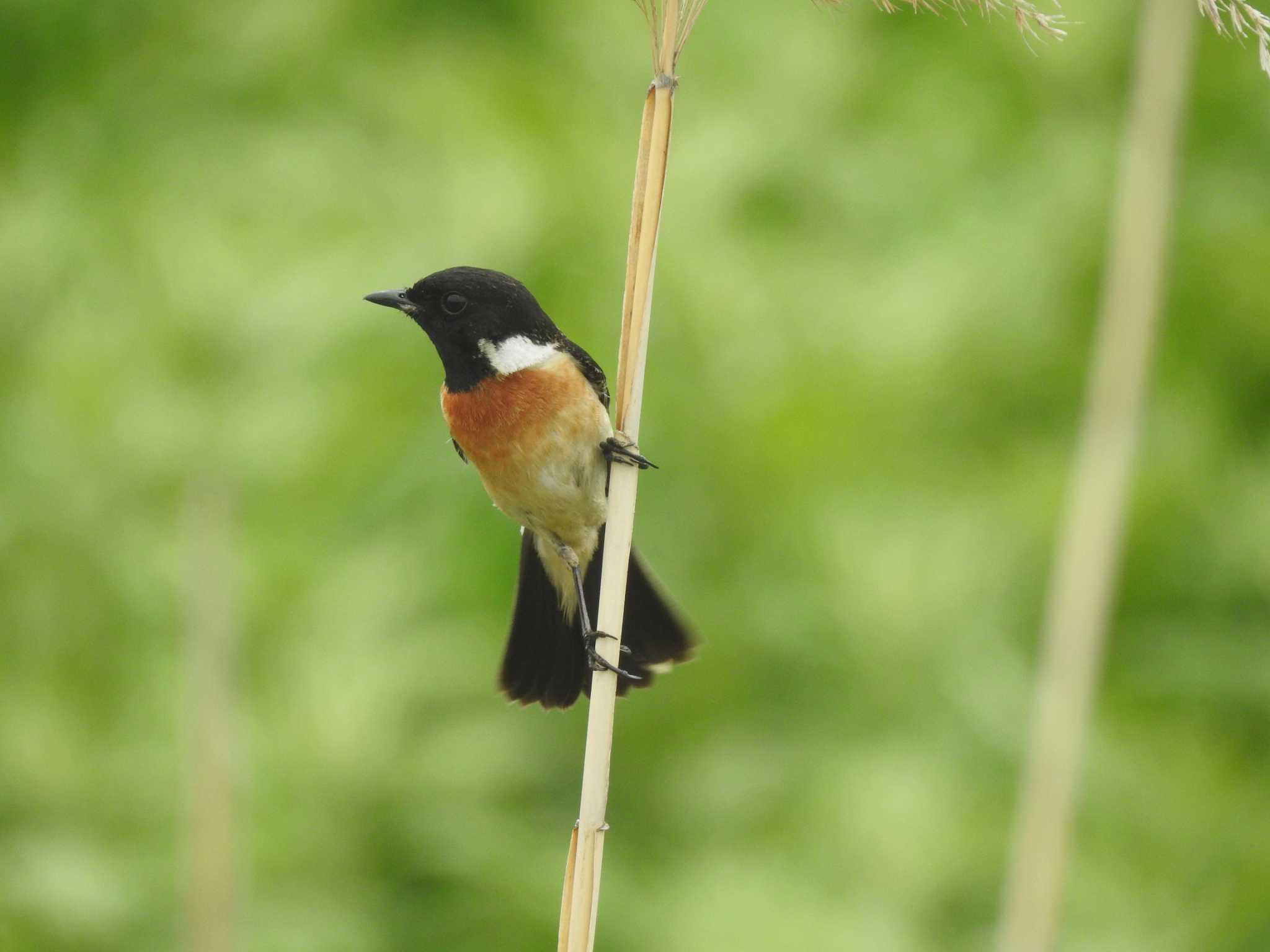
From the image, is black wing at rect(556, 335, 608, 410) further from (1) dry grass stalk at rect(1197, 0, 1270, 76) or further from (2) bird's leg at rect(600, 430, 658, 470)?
(1) dry grass stalk at rect(1197, 0, 1270, 76)

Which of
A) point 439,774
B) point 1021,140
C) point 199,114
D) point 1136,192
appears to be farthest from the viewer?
point 199,114

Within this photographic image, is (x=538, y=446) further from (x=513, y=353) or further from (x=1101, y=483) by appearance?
(x=1101, y=483)

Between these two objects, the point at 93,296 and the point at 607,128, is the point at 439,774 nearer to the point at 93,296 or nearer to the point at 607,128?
the point at 93,296

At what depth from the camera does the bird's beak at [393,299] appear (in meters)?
1.83

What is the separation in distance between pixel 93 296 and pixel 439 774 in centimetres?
138

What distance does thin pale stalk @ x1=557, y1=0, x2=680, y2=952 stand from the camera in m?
1.40

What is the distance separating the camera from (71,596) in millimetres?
3021

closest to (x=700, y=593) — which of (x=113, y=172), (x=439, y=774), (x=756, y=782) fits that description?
(x=756, y=782)

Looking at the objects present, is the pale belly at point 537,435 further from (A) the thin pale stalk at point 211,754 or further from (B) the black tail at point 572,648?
(A) the thin pale stalk at point 211,754

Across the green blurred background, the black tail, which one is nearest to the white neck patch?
the black tail

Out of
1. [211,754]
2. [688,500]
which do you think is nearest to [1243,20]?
[211,754]

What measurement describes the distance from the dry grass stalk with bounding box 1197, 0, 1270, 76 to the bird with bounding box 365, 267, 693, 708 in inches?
29.9

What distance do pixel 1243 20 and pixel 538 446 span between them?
1066 mm

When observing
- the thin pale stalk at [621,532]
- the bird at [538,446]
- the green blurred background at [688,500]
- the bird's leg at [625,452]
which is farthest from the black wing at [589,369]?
the green blurred background at [688,500]
